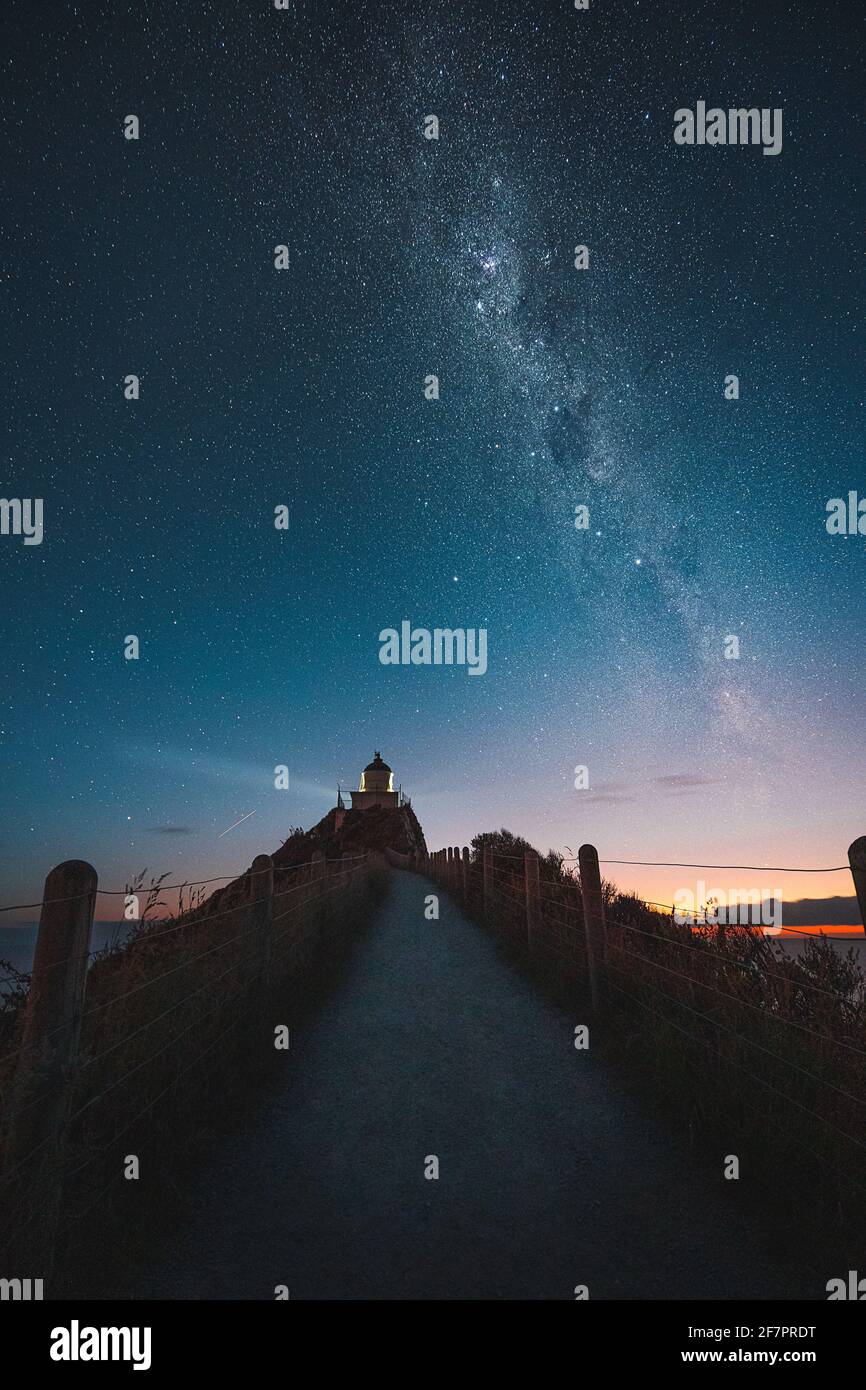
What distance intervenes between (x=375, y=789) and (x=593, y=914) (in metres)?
74.3

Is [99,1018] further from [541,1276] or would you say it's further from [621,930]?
[621,930]

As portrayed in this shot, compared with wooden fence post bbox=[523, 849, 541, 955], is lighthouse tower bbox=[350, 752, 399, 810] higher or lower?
higher

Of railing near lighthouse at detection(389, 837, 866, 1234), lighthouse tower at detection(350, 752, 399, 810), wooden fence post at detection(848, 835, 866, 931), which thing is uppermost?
lighthouse tower at detection(350, 752, 399, 810)

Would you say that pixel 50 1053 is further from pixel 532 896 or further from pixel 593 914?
pixel 532 896

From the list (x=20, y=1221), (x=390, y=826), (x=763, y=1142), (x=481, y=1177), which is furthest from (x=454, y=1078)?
(x=390, y=826)

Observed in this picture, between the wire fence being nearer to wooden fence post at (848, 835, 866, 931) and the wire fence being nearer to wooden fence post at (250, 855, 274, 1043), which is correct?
wooden fence post at (250, 855, 274, 1043)

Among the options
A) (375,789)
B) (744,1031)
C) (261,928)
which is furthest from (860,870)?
Answer: (375,789)

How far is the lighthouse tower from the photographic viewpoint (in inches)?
3135

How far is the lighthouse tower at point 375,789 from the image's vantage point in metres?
79.6

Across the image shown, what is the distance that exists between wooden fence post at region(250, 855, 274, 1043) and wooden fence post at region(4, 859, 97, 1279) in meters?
3.60

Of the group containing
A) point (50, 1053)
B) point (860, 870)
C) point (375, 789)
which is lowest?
point (50, 1053)

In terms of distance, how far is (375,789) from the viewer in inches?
3177

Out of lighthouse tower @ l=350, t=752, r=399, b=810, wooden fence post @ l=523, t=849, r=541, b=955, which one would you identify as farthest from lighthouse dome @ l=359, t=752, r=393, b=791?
wooden fence post @ l=523, t=849, r=541, b=955

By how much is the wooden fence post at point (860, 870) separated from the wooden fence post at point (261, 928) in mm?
5314
